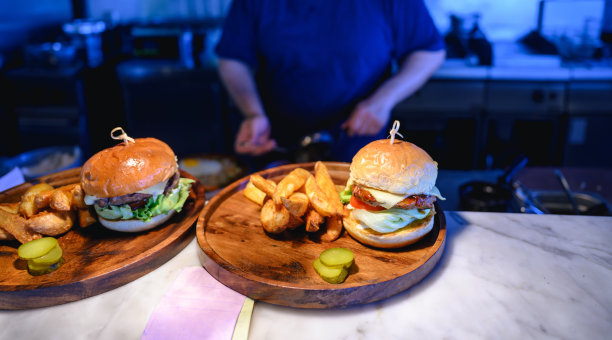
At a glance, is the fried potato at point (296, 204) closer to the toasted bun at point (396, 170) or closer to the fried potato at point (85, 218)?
the toasted bun at point (396, 170)

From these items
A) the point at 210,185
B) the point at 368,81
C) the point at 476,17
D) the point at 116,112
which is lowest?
the point at 116,112

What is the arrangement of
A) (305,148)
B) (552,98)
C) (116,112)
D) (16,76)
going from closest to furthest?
(305,148)
(552,98)
(16,76)
(116,112)

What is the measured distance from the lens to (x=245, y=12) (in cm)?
290

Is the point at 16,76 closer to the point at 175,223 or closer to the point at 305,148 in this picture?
the point at 305,148

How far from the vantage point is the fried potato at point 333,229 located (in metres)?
1.51

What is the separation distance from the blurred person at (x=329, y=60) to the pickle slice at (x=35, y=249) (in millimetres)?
1400

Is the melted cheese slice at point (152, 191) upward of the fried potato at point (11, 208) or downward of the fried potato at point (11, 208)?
upward

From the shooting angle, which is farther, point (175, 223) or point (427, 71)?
point (427, 71)

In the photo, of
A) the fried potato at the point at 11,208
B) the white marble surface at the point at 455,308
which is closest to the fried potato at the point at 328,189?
the white marble surface at the point at 455,308

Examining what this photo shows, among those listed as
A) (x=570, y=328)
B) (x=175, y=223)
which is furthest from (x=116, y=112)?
(x=570, y=328)

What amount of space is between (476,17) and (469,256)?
167 inches

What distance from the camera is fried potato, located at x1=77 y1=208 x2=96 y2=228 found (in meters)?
1.58

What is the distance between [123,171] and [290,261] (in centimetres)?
66

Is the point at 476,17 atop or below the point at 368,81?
atop
